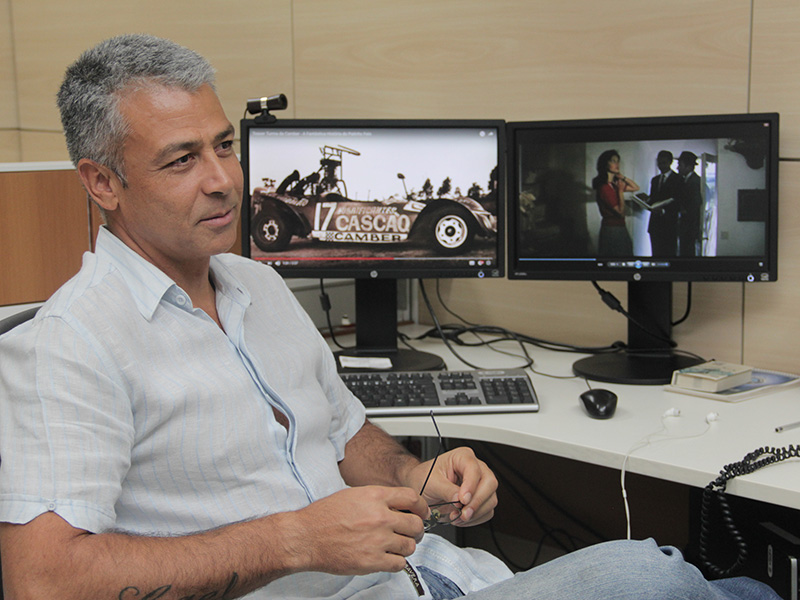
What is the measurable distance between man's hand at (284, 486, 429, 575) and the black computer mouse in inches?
25.0

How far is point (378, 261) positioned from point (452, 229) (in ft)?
0.63

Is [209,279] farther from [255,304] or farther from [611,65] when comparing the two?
[611,65]

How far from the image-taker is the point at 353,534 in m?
1.09

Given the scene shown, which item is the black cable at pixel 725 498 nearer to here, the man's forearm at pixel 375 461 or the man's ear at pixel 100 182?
the man's forearm at pixel 375 461

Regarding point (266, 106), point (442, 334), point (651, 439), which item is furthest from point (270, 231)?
point (651, 439)

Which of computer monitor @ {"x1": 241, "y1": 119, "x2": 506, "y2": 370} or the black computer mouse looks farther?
computer monitor @ {"x1": 241, "y1": 119, "x2": 506, "y2": 370}

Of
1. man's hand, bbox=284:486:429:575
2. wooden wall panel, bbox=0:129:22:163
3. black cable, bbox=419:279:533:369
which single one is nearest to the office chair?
man's hand, bbox=284:486:429:575

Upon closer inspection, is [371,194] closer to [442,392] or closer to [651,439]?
[442,392]

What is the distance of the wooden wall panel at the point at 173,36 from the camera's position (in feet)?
8.71

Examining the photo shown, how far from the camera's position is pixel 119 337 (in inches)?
43.3

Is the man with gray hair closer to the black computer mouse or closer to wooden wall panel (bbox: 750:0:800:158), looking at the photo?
the black computer mouse

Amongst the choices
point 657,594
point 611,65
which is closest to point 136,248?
point 657,594

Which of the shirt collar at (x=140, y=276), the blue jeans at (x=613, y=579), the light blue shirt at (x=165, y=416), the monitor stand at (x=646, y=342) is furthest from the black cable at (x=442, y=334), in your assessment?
the shirt collar at (x=140, y=276)

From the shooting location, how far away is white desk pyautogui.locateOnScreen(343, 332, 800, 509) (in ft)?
4.55
